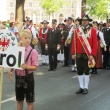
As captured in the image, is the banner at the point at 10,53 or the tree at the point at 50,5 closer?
the banner at the point at 10,53

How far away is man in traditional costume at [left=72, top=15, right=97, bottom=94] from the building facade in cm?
8518

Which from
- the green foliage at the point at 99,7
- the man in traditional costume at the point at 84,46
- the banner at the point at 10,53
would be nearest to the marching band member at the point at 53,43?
the man in traditional costume at the point at 84,46

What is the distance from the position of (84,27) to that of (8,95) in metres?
2.50

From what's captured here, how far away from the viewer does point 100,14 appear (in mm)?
65875

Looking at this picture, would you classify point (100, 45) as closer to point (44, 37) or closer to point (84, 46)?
point (44, 37)

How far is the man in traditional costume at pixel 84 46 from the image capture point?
32.8 ft

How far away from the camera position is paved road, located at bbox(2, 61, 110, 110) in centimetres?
872

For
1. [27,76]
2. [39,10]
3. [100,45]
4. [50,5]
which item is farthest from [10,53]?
[39,10]

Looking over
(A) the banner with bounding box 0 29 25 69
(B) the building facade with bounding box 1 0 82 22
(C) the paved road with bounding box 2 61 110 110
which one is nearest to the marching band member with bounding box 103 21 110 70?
(C) the paved road with bounding box 2 61 110 110

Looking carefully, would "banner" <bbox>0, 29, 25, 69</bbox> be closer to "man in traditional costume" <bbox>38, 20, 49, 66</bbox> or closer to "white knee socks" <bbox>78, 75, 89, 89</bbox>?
"white knee socks" <bbox>78, 75, 89, 89</bbox>

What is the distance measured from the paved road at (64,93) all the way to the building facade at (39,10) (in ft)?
270

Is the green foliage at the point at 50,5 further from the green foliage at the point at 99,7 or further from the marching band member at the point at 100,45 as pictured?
the marching band member at the point at 100,45

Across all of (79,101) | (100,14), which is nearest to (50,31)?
(79,101)

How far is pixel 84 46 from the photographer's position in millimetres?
9992
